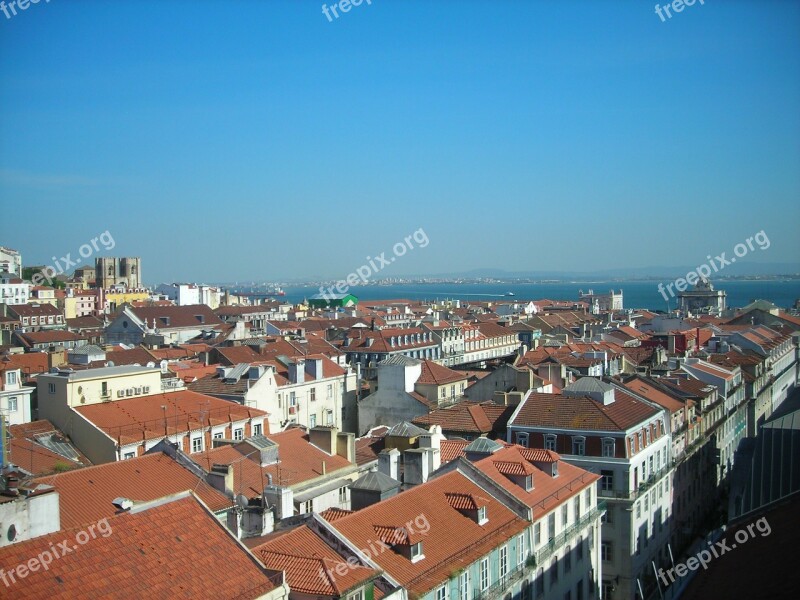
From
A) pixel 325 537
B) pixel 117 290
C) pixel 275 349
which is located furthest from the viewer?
pixel 117 290

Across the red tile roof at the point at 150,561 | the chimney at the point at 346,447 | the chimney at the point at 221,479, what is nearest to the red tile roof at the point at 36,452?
the chimney at the point at 221,479

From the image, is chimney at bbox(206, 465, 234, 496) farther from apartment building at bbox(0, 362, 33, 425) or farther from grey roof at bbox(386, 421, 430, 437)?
apartment building at bbox(0, 362, 33, 425)

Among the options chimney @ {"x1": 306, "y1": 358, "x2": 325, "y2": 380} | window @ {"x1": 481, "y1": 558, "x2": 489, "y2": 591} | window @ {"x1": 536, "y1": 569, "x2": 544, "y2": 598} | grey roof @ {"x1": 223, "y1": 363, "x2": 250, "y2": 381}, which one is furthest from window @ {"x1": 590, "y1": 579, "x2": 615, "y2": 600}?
chimney @ {"x1": 306, "y1": 358, "x2": 325, "y2": 380}

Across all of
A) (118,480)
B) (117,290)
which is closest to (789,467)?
(118,480)

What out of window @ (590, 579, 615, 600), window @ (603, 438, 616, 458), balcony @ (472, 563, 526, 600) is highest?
window @ (603, 438, 616, 458)

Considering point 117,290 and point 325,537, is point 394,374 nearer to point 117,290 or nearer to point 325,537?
point 325,537

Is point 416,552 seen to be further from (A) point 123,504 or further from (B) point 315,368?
(B) point 315,368
